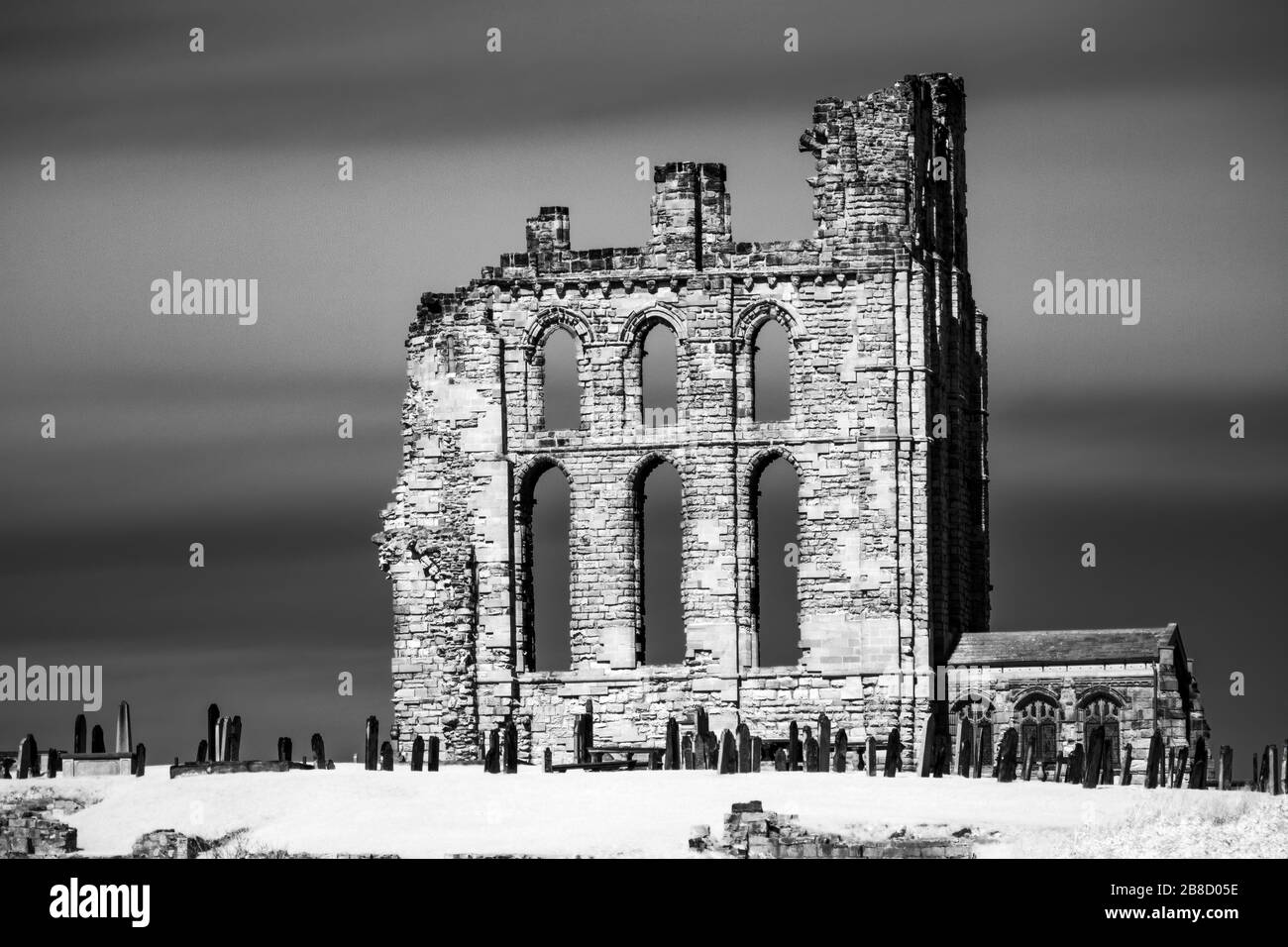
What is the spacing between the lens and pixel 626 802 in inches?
2343

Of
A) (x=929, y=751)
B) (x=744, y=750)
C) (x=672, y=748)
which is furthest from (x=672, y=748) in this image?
(x=929, y=751)

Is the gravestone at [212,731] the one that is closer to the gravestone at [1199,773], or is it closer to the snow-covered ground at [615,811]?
the snow-covered ground at [615,811]

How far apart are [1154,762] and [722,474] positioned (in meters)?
11.9

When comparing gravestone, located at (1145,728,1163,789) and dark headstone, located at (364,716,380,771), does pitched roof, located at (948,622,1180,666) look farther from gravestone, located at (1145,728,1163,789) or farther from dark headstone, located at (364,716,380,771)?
dark headstone, located at (364,716,380,771)

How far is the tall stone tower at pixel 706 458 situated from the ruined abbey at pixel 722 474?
38 millimetres

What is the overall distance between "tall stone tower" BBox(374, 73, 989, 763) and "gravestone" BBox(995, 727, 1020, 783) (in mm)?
7042

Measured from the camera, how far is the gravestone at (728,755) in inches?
2542

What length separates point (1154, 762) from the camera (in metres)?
63.8
